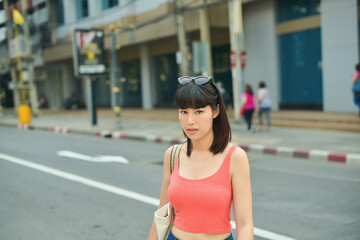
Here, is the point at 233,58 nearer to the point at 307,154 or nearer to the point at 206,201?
the point at 307,154

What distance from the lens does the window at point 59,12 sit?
33872 millimetres

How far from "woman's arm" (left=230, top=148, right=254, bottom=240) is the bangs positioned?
0.32m

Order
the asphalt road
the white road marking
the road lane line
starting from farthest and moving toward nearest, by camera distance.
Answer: the road lane line → the asphalt road → the white road marking

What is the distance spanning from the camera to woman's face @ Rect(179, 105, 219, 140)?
2105 mm

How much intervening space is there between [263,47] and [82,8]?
55.6ft

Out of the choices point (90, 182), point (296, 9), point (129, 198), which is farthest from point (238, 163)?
point (296, 9)

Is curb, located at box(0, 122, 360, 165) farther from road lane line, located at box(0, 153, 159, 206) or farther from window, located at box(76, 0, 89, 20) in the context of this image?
window, located at box(76, 0, 89, 20)

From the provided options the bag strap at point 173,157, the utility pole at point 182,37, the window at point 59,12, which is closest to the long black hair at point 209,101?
the bag strap at point 173,157

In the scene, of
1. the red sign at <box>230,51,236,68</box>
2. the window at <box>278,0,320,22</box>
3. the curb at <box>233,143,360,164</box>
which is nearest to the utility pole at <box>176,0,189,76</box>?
the red sign at <box>230,51,236,68</box>

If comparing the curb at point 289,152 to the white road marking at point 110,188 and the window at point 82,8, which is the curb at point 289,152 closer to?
the white road marking at point 110,188

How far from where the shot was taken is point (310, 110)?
57.0ft

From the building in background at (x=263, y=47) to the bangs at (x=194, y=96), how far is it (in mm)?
14703

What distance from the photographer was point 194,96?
81.9 inches

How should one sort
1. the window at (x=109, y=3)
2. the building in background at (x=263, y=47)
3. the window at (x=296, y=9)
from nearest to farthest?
the building in background at (x=263, y=47) → the window at (x=296, y=9) → the window at (x=109, y=3)
